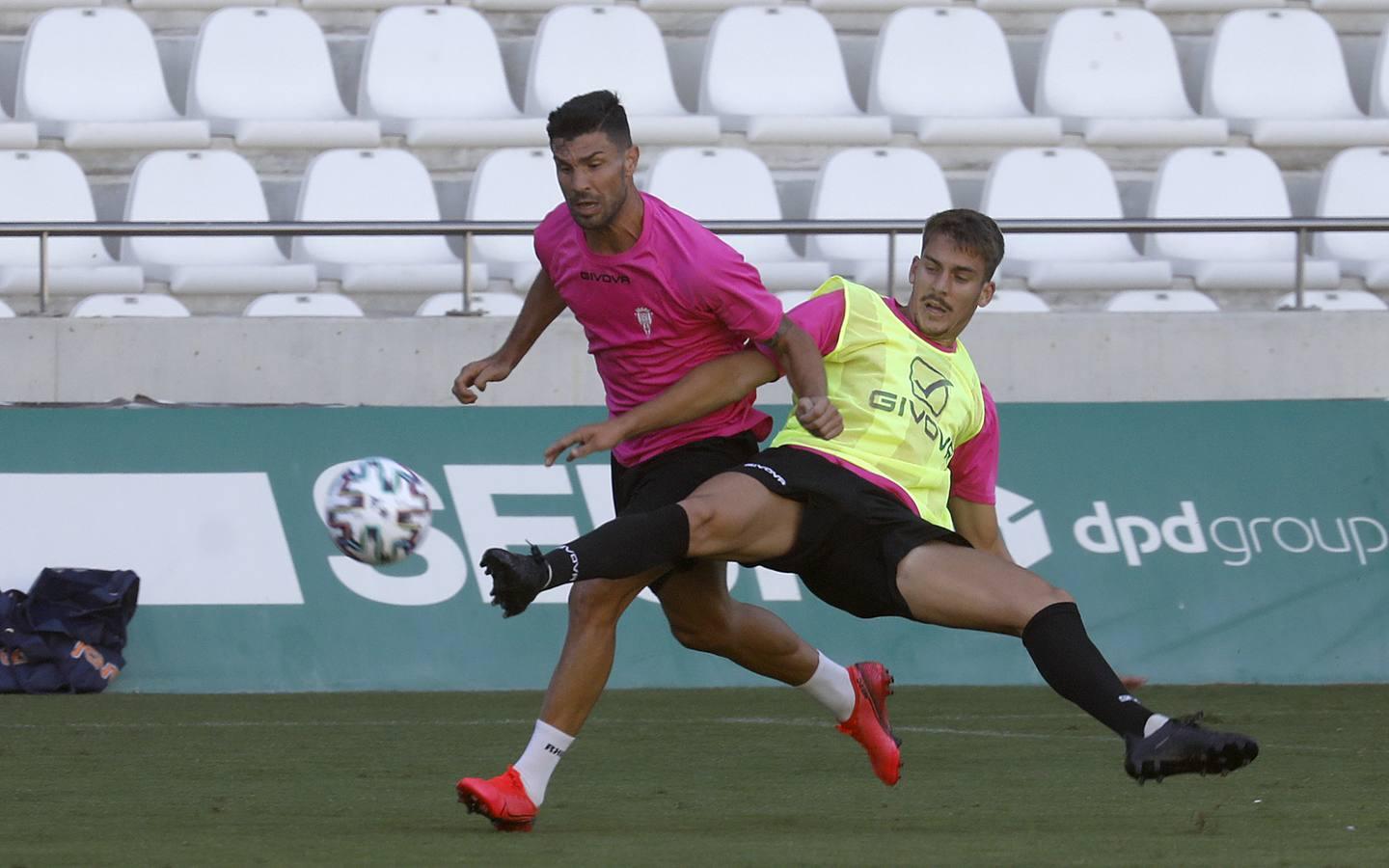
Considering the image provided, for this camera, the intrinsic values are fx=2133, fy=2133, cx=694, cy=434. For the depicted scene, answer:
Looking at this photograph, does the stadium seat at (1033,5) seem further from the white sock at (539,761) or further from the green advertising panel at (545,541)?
the white sock at (539,761)

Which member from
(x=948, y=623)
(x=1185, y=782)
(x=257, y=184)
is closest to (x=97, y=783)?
(x=948, y=623)

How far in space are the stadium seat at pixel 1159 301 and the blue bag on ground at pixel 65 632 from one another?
5920mm

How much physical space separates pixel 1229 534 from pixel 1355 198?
14.6 ft

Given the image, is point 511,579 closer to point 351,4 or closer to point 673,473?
point 673,473

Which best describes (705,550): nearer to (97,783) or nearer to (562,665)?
(562,665)

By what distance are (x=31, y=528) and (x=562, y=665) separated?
528cm

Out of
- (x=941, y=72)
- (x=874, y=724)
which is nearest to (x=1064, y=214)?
(x=941, y=72)

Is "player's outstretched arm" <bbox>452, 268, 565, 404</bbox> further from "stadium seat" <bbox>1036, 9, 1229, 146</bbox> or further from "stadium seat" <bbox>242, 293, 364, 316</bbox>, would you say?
"stadium seat" <bbox>1036, 9, 1229, 146</bbox>

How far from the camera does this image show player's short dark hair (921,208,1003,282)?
19.5 feet

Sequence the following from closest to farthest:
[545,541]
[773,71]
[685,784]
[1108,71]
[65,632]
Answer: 1. [685,784]
2. [65,632]
3. [545,541]
4. [773,71]
5. [1108,71]

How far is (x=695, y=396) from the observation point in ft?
18.8

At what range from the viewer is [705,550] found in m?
5.52

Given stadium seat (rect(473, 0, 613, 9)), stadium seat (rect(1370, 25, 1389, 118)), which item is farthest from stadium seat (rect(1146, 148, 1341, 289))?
stadium seat (rect(473, 0, 613, 9))

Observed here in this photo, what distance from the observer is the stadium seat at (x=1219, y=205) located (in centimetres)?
1346
